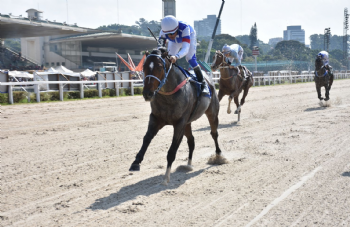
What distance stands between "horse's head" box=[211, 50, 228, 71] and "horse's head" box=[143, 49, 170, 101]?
6067mm

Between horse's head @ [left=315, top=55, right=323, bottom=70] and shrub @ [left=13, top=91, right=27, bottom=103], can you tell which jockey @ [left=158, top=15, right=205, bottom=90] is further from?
horse's head @ [left=315, top=55, right=323, bottom=70]

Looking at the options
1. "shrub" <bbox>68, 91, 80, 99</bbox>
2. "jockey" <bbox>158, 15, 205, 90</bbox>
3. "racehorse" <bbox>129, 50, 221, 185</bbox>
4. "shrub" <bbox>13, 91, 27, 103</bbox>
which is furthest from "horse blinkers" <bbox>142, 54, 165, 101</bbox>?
"shrub" <bbox>68, 91, 80, 99</bbox>

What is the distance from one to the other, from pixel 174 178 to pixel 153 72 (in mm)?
1661

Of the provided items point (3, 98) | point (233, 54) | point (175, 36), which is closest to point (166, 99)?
point (175, 36)

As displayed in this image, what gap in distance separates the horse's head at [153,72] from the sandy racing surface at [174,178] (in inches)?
51.3

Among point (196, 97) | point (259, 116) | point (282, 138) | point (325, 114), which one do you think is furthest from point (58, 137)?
point (325, 114)

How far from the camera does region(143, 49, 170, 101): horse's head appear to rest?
4379 mm

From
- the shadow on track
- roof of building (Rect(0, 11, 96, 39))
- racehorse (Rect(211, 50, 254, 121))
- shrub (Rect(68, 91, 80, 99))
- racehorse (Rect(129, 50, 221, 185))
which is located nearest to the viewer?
the shadow on track

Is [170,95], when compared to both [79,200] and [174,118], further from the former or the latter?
[79,200]

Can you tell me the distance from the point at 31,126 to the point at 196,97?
19.7 feet

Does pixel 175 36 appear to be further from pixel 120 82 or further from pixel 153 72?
pixel 120 82

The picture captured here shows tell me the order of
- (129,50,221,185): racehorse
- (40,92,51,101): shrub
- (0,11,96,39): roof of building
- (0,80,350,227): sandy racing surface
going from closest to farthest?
(0,80,350,227): sandy racing surface < (129,50,221,185): racehorse < (40,92,51,101): shrub < (0,11,96,39): roof of building

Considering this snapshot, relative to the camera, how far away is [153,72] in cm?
450

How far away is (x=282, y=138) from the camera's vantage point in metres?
8.05
